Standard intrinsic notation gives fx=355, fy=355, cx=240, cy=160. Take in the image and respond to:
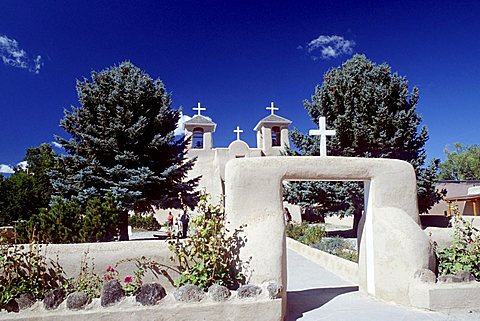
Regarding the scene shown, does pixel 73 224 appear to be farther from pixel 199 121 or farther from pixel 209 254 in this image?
pixel 199 121

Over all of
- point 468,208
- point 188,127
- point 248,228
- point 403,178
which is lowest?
point 468,208

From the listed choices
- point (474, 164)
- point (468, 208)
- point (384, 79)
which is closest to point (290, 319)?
point (384, 79)

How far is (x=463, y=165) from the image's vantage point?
48.0 meters

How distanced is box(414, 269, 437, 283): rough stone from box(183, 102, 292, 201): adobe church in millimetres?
21315

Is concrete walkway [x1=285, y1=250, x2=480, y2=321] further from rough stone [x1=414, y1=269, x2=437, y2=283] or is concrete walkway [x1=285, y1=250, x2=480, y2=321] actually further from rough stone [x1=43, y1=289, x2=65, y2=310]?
rough stone [x1=43, y1=289, x2=65, y2=310]

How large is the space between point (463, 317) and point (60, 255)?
637 centimetres

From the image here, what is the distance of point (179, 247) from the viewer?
18.7 feet

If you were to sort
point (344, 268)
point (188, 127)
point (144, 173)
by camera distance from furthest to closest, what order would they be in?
point (188, 127) → point (144, 173) → point (344, 268)

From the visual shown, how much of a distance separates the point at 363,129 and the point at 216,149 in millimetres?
14466

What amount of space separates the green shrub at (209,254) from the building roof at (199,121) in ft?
79.7

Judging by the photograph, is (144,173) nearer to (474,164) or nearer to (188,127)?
(188,127)

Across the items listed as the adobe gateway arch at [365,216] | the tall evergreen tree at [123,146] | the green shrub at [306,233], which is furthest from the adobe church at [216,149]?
the adobe gateway arch at [365,216]

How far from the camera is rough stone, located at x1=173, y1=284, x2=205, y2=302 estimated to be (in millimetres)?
5121

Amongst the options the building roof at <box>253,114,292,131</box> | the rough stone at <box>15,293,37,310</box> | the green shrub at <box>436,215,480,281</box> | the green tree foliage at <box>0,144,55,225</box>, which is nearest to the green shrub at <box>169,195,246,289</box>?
the rough stone at <box>15,293,37,310</box>
